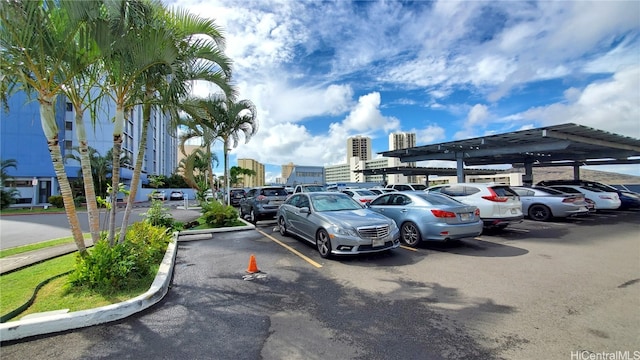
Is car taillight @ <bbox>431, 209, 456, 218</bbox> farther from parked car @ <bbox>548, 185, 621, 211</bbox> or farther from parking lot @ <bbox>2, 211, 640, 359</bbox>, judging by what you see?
parked car @ <bbox>548, 185, 621, 211</bbox>

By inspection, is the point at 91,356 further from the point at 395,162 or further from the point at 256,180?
the point at 256,180

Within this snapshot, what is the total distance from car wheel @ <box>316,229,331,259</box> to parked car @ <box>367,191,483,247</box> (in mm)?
2564

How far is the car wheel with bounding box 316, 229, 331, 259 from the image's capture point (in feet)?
22.1

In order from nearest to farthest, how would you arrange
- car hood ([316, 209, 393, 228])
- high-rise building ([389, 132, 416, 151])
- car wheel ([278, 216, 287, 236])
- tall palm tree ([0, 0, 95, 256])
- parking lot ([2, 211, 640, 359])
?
parking lot ([2, 211, 640, 359]) → tall palm tree ([0, 0, 95, 256]) → car hood ([316, 209, 393, 228]) → car wheel ([278, 216, 287, 236]) → high-rise building ([389, 132, 416, 151])

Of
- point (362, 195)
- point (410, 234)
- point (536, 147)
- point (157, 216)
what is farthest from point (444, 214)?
point (536, 147)

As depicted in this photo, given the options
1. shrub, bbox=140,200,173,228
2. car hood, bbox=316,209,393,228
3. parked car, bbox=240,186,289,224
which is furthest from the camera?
parked car, bbox=240,186,289,224

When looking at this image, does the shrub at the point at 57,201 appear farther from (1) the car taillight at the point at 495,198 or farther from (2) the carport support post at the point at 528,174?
(2) the carport support post at the point at 528,174

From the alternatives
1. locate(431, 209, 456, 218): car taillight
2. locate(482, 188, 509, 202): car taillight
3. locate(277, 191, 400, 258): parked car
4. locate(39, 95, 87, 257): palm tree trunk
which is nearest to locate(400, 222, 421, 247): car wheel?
locate(431, 209, 456, 218): car taillight

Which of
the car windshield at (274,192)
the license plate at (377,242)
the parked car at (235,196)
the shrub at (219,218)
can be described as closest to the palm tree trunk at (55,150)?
the license plate at (377,242)

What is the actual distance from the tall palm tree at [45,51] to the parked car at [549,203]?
15480mm

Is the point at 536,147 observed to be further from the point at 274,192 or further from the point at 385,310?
the point at 385,310

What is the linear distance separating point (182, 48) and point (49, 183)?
39326mm

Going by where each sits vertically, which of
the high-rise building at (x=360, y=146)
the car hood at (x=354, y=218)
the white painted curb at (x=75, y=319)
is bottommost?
the white painted curb at (x=75, y=319)

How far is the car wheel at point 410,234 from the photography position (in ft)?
25.9
